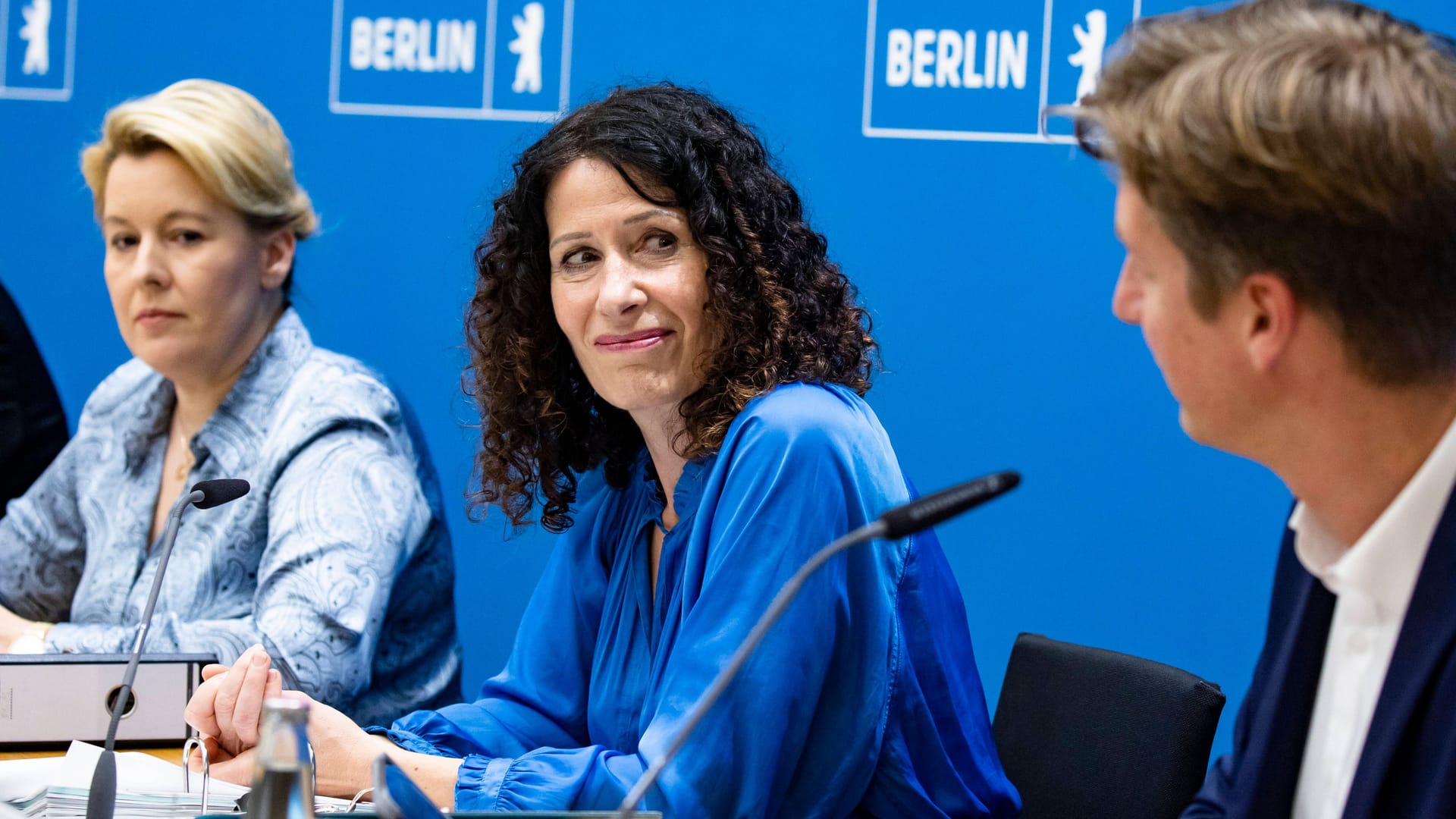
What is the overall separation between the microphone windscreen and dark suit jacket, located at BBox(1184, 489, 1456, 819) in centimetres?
31

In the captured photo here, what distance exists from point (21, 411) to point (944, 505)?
89.1 inches

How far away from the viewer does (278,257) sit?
2.40m

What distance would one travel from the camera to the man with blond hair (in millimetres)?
866

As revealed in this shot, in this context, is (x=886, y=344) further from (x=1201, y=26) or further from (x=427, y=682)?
(x=1201, y=26)

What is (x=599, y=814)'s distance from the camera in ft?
3.39

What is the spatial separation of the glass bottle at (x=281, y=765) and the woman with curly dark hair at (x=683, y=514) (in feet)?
1.36

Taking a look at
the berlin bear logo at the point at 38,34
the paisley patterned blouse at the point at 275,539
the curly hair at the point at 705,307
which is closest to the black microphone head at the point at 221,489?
the curly hair at the point at 705,307

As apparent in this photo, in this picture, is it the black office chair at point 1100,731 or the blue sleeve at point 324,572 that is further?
the blue sleeve at point 324,572

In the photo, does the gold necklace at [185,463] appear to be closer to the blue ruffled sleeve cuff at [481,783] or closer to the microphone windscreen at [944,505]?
the blue ruffled sleeve cuff at [481,783]

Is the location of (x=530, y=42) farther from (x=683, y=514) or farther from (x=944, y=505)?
(x=944, y=505)

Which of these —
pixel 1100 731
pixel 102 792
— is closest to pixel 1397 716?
pixel 1100 731

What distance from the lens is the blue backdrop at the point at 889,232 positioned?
7.84 feet

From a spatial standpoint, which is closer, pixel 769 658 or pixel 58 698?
pixel 769 658

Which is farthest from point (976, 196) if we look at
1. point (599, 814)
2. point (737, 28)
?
point (599, 814)
